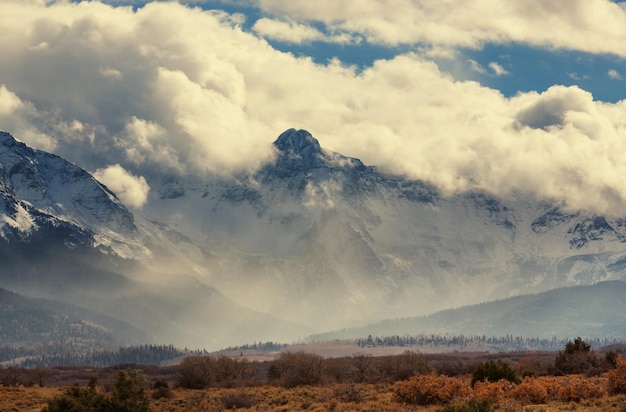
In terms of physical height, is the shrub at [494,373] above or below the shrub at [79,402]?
above

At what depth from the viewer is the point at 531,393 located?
218 ft

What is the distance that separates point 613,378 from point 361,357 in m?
48.7

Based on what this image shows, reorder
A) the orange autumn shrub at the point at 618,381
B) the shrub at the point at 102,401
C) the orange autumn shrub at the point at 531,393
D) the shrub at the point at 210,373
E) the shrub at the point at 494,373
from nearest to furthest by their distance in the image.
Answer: the shrub at the point at 102,401
the orange autumn shrub at the point at 531,393
the orange autumn shrub at the point at 618,381
the shrub at the point at 494,373
the shrub at the point at 210,373

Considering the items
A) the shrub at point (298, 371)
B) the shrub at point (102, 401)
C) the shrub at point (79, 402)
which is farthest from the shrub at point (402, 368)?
the shrub at point (79, 402)

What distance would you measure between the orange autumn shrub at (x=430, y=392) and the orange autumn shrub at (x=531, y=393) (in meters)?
4.08

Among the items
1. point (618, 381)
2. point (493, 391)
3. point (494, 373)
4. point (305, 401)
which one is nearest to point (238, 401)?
point (305, 401)

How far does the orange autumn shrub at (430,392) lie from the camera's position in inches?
2741

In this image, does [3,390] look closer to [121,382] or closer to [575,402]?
[121,382]

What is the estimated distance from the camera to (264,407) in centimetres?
7681

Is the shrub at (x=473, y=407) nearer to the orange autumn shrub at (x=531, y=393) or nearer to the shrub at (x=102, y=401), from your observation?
the orange autumn shrub at (x=531, y=393)

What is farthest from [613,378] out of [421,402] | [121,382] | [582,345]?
[582,345]

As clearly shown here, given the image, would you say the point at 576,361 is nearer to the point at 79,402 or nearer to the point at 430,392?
the point at 430,392

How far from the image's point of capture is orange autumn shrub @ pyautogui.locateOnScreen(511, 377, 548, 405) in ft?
216

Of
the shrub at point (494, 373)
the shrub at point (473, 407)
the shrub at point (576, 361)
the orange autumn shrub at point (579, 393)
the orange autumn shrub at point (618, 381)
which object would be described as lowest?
the shrub at point (473, 407)
